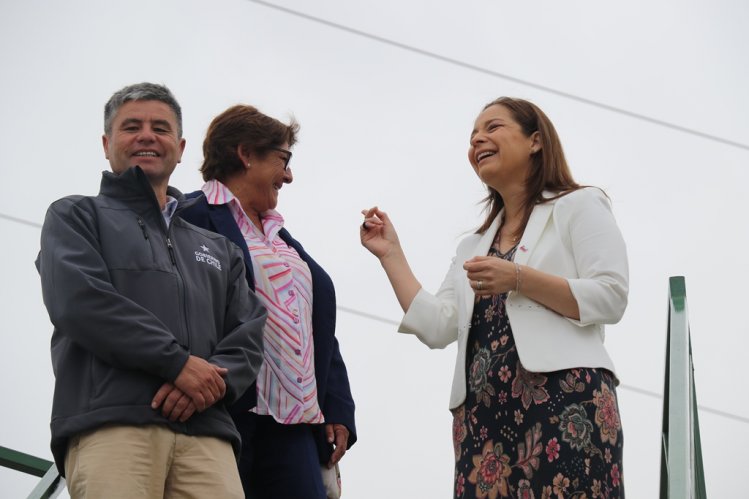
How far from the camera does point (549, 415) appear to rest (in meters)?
2.08

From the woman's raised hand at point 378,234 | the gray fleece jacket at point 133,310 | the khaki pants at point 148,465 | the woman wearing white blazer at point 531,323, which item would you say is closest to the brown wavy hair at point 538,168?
the woman wearing white blazer at point 531,323

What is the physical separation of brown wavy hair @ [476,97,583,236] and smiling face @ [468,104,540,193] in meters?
0.02

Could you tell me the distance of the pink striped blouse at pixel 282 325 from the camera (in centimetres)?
232

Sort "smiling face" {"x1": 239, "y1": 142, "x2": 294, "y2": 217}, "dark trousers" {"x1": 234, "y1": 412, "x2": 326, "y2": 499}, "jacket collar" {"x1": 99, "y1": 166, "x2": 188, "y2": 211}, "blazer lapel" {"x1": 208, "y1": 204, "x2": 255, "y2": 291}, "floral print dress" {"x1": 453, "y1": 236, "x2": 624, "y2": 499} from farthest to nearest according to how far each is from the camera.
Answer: "smiling face" {"x1": 239, "y1": 142, "x2": 294, "y2": 217}
"blazer lapel" {"x1": 208, "y1": 204, "x2": 255, "y2": 291}
"dark trousers" {"x1": 234, "y1": 412, "x2": 326, "y2": 499}
"jacket collar" {"x1": 99, "y1": 166, "x2": 188, "y2": 211}
"floral print dress" {"x1": 453, "y1": 236, "x2": 624, "y2": 499}

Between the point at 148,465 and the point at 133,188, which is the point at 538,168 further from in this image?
the point at 148,465

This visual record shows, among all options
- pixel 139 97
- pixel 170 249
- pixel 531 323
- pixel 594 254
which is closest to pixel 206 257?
pixel 170 249

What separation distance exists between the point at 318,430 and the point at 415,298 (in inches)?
13.6

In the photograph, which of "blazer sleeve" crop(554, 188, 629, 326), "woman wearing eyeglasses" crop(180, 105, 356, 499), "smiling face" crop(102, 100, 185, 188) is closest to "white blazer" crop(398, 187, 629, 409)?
"blazer sleeve" crop(554, 188, 629, 326)

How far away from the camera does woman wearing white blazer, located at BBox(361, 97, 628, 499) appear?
2.07m

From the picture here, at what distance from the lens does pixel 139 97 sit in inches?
91.1

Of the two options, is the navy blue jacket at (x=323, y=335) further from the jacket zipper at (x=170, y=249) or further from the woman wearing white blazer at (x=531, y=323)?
the jacket zipper at (x=170, y=249)

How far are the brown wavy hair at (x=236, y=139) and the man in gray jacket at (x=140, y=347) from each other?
1.55 ft

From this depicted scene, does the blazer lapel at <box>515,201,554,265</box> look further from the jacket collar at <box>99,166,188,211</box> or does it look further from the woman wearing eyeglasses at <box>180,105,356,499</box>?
the jacket collar at <box>99,166,188,211</box>

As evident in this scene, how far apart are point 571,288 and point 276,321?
0.62m
